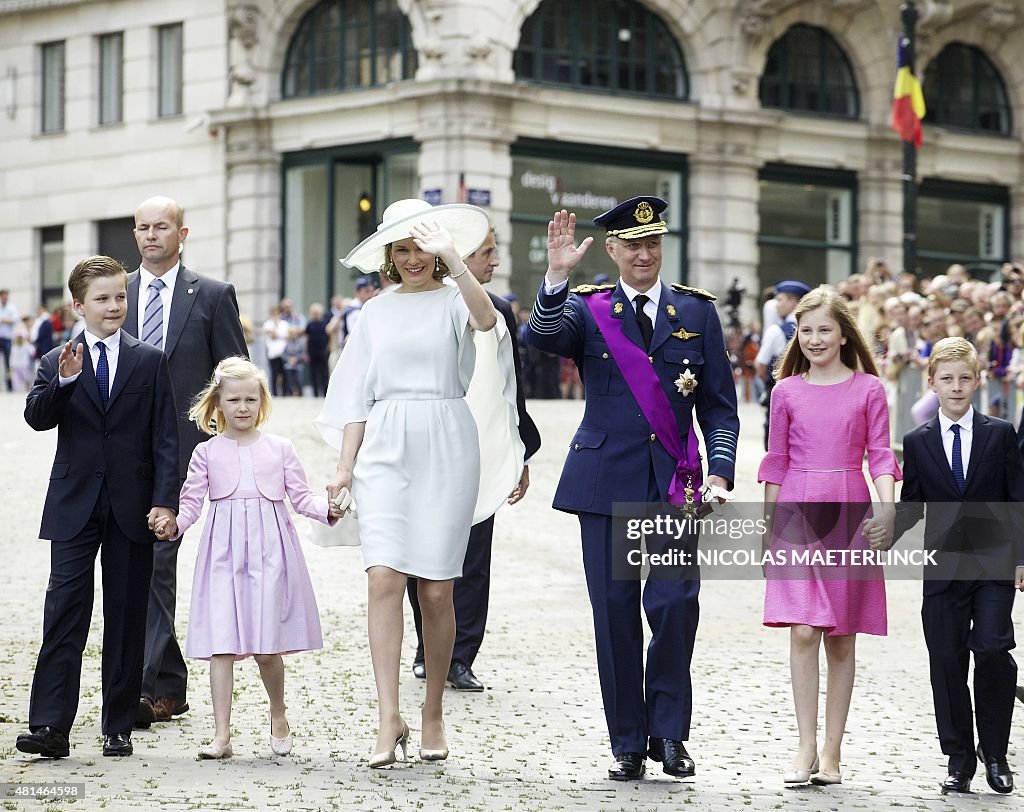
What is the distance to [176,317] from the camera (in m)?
8.96

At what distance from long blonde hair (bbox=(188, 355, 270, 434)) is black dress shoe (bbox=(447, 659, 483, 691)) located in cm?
205

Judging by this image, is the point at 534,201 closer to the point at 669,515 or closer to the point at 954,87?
the point at 954,87

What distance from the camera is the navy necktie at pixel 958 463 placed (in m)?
7.59

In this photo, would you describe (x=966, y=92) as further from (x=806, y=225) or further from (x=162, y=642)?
(x=162, y=642)

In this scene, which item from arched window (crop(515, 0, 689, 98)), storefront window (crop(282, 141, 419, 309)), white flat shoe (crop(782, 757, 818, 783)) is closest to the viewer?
white flat shoe (crop(782, 757, 818, 783))

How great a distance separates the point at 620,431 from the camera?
25.0ft

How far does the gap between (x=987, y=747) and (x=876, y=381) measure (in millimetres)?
1460

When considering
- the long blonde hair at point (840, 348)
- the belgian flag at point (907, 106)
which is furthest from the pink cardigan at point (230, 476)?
the belgian flag at point (907, 106)

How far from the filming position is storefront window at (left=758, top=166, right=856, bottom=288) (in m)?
35.2

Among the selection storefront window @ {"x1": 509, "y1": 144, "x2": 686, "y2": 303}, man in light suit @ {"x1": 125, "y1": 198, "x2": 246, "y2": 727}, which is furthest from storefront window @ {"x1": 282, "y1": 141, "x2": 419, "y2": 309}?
man in light suit @ {"x1": 125, "y1": 198, "x2": 246, "y2": 727}

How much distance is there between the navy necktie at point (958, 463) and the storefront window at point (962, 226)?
3010 centimetres

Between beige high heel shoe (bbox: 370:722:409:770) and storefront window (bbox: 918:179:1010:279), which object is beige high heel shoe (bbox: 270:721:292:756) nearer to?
beige high heel shoe (bbox: 370:722:409:770)

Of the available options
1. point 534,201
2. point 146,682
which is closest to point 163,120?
point 534,201

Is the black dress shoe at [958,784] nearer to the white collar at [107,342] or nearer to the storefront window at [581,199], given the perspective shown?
the white collar at [107,342]
